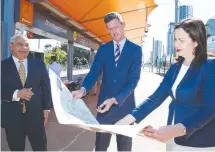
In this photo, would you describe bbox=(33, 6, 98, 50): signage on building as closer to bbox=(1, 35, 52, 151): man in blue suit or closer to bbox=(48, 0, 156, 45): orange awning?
bbox=(48, 0, 156, 45): orange awning

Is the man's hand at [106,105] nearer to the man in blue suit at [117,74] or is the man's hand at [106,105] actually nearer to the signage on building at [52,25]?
the man in blue suit at [117,74]

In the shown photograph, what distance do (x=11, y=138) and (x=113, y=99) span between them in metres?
1.22

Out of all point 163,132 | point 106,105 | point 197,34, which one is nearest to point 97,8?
point 106,105

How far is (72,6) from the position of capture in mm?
6449

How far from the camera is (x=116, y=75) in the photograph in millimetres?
2672

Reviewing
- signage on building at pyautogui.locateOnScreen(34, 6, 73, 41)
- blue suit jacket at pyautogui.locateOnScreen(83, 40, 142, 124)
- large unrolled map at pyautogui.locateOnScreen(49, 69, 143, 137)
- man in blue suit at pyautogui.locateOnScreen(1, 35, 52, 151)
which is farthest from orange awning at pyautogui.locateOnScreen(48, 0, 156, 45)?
large unrolled map at pyautogui.locateOnScreen(49, 69, 143, 137)

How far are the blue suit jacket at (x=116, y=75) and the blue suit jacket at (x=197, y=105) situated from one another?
805mm

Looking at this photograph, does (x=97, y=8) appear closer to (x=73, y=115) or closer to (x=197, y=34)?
(x=197, y=34)

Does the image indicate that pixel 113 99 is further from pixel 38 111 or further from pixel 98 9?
pixel 98 9

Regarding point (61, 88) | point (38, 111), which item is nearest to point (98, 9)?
point (38, 111)

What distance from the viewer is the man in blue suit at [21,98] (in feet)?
10.3

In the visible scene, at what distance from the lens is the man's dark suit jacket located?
→ 3.14 m

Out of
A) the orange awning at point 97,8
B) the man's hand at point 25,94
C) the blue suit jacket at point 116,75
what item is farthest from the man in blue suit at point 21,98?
the orange awning at point 97,8

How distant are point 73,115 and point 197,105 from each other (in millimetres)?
652
